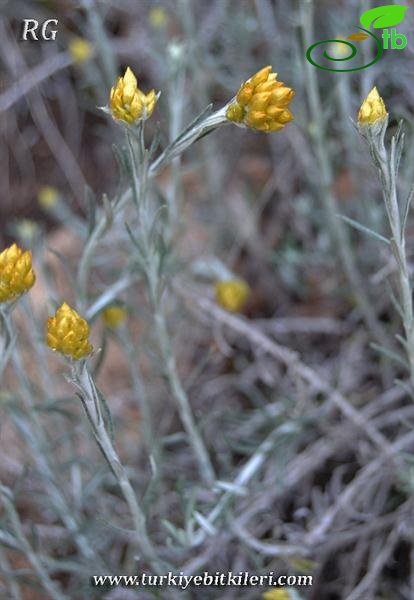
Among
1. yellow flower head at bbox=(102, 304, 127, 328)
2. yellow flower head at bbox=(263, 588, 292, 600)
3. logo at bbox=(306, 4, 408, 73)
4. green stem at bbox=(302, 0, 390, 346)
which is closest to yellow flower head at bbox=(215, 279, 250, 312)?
green stem at bbox=(302, 0, 390, 346)

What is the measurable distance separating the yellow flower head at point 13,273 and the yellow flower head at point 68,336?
13 centimetres

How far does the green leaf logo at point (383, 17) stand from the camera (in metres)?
1.95

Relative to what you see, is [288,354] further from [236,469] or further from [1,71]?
[1,71]

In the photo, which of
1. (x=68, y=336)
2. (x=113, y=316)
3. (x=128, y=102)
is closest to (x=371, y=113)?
(x=128, y=102)

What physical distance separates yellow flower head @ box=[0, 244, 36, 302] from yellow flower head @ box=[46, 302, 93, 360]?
132mm

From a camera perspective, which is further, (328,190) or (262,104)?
(328,190)

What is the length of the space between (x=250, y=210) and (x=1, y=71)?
1156 millimetres

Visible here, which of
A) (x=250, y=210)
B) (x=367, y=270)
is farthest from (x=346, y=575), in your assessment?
(x=250, y=210)

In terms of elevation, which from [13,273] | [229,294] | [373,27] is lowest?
[229,294]

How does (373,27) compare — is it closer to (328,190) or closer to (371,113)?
(328,190)

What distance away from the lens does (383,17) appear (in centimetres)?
203

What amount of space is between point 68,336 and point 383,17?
4.29 feet

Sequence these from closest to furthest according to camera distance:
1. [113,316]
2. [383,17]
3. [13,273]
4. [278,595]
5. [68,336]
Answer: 1. [68,336]
2. [13,273]
3. [278,595]
4. [113,316]
5. [383,17]

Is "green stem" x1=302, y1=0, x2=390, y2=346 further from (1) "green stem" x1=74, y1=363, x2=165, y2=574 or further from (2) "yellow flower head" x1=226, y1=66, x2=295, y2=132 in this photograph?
(1) "green stem" x1=74, y1=363, x2=165, y2=574
